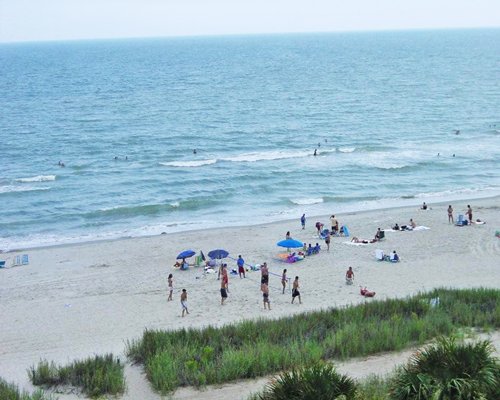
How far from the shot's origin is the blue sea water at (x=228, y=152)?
38438mm

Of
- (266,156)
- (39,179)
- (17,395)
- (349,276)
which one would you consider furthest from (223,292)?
(266,156)

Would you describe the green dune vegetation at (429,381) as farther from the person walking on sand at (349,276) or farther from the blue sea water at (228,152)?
the blue sea water at (228,152)

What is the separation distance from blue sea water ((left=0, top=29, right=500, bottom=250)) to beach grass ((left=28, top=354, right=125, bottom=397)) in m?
19.5

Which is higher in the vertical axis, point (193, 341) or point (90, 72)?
point (90, 72)

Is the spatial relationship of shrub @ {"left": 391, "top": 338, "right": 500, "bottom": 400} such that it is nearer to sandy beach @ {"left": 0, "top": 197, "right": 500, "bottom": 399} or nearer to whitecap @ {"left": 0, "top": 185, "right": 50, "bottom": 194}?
sandy beach @ {"left": 0, "top": 197, "right": 500, "bottom": 399}

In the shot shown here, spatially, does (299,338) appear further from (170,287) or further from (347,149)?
(347,149)

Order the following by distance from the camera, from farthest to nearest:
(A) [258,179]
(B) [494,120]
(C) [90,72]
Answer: (C) [90,72] → (B) [494,120] → (A) [258,179]

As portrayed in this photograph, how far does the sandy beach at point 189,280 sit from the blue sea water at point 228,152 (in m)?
3.84

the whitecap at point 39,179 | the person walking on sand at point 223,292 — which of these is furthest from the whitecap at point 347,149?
the person walking on sand at point 223,292

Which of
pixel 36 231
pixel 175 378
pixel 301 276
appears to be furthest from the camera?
pixel 36 231

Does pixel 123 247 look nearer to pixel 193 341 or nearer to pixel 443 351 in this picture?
pixel 193 341

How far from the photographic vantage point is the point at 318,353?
562 inches

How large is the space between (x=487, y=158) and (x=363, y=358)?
38892 millimetres

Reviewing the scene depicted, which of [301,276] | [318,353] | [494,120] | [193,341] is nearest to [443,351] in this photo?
[318,353]
